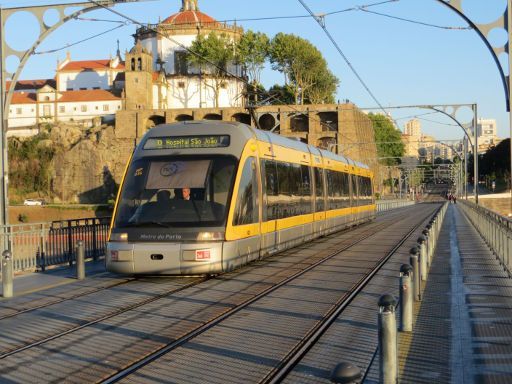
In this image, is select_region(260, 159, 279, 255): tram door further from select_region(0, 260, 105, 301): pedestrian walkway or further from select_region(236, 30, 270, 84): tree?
select_region(236, 30, 270, 84): tree

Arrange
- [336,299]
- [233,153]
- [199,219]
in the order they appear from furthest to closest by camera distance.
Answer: [233,153] → [199,219] → [336,299]

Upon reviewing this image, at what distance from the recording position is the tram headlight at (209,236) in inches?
559

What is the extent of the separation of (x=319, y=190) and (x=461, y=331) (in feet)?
52.1

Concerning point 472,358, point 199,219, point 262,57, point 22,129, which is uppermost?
point 262,57

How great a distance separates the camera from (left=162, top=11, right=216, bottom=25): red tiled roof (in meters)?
127

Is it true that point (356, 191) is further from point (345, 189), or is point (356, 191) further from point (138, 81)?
point (138, 81)

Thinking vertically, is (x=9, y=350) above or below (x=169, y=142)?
below

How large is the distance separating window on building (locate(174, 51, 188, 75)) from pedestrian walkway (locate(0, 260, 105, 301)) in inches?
4188

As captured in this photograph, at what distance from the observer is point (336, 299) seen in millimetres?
12250

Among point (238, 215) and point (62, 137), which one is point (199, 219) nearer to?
point (238, 215)

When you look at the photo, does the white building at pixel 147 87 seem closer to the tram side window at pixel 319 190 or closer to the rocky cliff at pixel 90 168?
the rocky cliff at pixel 90 168

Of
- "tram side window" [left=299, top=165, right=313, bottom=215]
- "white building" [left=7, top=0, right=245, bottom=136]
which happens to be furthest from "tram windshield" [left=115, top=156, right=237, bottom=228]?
"white building" [left=7, top=0, right=245, bottom=136]

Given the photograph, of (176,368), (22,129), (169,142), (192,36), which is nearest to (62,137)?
(22,129)

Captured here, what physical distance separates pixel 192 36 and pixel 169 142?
113 m
